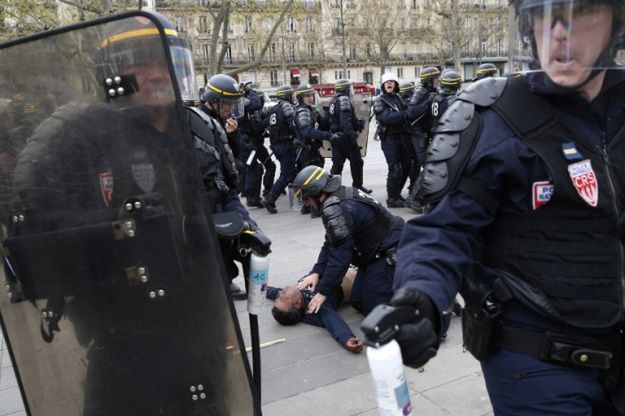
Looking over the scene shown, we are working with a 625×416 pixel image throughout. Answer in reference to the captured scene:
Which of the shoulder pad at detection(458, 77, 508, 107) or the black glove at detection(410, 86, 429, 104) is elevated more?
the shoulder pad at detection(458, 77, 508, 107)

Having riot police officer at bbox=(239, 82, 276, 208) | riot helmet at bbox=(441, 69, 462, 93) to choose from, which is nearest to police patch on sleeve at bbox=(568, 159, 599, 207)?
riot helmet at bbox=(441, 69, 462, 93)

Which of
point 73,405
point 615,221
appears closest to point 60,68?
point 73,405

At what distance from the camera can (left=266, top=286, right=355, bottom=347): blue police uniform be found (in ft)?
13.0

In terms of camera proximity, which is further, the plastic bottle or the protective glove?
the protective glove

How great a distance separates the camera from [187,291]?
193cm

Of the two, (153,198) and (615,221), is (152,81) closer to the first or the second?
(153,198)

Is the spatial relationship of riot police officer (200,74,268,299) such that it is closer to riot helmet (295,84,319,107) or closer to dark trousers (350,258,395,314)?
dark trousers (350,258,395,314)

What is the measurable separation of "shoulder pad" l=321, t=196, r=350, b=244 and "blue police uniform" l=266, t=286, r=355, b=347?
53cm

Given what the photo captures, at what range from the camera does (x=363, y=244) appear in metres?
4.17

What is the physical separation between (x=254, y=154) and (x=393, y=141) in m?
2.16

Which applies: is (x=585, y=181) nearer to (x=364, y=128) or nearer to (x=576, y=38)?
(x=576, y=38)

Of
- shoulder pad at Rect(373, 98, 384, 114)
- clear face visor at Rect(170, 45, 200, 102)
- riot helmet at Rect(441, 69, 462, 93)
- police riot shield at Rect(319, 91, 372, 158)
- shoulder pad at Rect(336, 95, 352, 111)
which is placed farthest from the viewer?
police riot shield at Rect(319, 91, 372, 158)

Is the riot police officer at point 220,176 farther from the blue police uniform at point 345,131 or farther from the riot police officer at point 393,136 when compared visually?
the blue police uniform at point 345,131

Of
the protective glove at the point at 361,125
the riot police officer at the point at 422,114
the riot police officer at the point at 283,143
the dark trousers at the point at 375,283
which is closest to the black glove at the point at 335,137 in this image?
the protective glove at the point at 361,125
